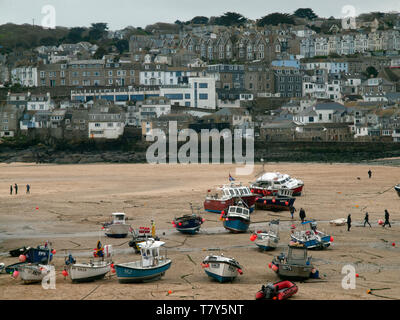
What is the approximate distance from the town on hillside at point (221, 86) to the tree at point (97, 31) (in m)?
19.0

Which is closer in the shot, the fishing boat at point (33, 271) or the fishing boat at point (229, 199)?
the fishing boat at point (33, 271)

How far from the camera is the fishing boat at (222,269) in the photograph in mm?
18438

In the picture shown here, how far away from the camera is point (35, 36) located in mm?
171125

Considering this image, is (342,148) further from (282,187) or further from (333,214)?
(333,214)

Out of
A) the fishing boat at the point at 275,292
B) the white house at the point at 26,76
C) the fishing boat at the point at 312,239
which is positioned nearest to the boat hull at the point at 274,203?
the fishing boat at the point at 312,239

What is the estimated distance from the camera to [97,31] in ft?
533

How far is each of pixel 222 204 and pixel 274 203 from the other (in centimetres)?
247

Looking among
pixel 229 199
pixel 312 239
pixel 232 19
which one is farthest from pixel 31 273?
pixel 232 19

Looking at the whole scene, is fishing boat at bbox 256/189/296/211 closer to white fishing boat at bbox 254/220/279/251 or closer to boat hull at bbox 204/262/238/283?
white fishing boat at bbox 254/220/279/251

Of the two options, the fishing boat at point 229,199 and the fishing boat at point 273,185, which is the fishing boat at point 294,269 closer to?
the fishing boat at point 229,199

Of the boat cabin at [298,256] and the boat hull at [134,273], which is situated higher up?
the boat cabin at [298,256]

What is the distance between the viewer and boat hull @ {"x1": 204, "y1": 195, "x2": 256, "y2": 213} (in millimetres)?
31031

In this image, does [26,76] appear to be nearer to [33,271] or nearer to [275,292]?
[33,271]

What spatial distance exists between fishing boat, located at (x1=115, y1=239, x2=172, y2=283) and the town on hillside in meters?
52.9
